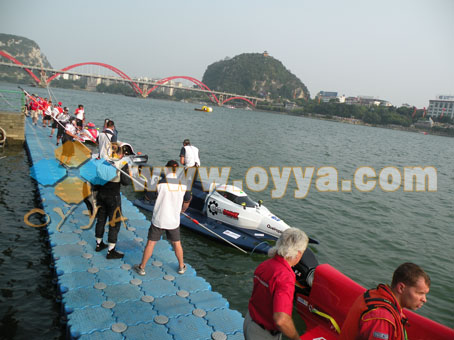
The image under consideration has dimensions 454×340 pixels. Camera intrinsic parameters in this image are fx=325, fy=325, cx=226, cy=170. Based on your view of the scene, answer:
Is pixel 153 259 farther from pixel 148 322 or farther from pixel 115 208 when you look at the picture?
pixel 148 322

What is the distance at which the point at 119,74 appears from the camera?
12706cm

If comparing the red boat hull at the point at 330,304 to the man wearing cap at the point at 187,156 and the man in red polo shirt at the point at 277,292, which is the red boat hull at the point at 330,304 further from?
the man wearing cap at the point at 187,156

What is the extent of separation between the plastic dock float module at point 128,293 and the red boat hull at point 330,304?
1.19 metres

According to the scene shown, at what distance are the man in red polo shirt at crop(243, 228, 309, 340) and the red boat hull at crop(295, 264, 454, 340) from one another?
7.59 ft

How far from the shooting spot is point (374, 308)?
259cm

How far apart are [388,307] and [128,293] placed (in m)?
4.50

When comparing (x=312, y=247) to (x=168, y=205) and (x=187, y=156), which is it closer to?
(x=187, y=156)

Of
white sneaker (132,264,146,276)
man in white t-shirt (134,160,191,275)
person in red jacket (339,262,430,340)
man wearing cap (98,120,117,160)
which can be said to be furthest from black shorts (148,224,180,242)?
man wearing cap (98,120,117,160)

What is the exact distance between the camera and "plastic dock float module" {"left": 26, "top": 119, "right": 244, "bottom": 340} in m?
4.94

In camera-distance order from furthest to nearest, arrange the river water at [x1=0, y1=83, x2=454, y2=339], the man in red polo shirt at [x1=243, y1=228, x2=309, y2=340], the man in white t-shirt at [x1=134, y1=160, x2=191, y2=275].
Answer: the river water at [x1=0, y1=83, x2=454, y2=339] < the man in white t-shirt at [x1=134, y1=160, x2=191, y2=275] < the man in red polo shirt at [x1=243, y1=228, x2=309, y2=340]

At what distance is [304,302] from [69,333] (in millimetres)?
3798

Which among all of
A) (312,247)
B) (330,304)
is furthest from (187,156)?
(330,304)

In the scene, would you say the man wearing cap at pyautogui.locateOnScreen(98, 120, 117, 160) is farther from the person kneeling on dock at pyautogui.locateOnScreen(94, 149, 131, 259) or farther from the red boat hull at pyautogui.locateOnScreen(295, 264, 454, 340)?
the red boat hull at pyautogui.locateOnScreen(295, 264, 454, 340)

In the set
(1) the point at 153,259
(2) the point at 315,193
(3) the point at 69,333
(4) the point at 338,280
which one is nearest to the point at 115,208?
(1) the point at 153,259
